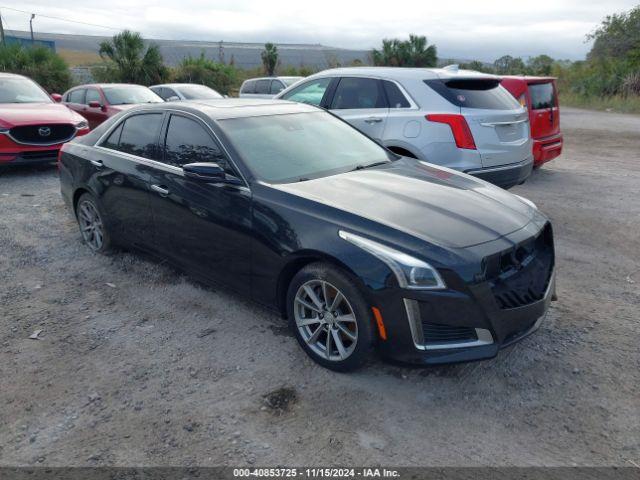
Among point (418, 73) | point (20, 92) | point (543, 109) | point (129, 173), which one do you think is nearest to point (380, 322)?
point (129, 173)

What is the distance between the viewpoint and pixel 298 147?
14.0ft

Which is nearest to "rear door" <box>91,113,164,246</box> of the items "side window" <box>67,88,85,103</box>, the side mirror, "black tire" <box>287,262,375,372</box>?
the side mirror

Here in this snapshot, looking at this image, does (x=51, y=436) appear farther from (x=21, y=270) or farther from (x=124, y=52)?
(x=124, y=52)

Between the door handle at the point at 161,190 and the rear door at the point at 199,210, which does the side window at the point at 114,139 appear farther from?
the door handle at the point at 161,190

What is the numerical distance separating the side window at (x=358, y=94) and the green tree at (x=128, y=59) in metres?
20.3

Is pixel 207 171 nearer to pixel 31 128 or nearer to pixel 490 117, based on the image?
pixel 490 117

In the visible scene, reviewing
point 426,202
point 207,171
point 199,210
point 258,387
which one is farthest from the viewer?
point 199,210

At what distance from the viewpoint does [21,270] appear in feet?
16.8

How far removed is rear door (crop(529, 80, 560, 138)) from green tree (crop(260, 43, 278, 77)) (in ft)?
87.2

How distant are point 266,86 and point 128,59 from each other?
10153 mm

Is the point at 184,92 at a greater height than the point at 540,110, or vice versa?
the point at 540,110

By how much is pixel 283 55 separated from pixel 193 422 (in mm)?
45592

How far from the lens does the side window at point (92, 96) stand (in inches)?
483

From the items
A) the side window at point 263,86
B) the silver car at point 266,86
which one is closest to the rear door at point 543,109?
the silver car at point 266,86
